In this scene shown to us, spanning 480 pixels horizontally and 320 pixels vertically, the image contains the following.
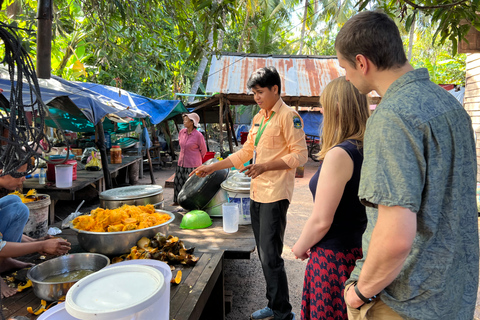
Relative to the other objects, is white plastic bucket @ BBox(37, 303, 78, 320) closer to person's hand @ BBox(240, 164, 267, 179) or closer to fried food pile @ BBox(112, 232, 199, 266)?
fried food pile @ BBox(112, 232, 199, 266)

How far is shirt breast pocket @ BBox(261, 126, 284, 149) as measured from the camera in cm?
268

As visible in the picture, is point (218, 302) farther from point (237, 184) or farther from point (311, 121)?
point (311, 121)

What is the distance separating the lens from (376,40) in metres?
1.04

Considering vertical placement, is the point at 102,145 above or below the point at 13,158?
below

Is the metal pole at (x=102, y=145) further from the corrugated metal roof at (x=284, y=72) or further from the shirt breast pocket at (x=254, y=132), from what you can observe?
the corrugated metal roof at (x=284, y=72)

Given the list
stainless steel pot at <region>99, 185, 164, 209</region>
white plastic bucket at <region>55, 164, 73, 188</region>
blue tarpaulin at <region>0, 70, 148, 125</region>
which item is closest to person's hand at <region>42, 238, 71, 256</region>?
stainless steel pot at <region>99, 185, 164, 209</region>

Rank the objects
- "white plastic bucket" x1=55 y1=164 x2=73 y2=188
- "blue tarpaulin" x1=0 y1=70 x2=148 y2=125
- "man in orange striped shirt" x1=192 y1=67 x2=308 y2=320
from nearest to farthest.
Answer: "man in orange striped shirt" x1=192 y1=67 x2=308 y2=320 → "blue tarpaulin" x1=0 y1=70 x2=148 y2=125 → "white plastic bucket" x1=55 y1=164 x2=73 y2=188

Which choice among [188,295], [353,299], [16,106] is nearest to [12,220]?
[16,106]

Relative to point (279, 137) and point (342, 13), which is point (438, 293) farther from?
point (342, 13)

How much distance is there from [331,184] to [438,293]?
64cm

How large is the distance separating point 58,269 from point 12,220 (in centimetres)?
94

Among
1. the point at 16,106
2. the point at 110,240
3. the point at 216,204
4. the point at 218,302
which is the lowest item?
the point at 218,302

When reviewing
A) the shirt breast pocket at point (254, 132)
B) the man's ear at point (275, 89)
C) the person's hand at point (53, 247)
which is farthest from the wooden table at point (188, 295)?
the man's ear at point (275, 89)

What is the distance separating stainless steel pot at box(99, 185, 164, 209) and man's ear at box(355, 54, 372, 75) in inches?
102
